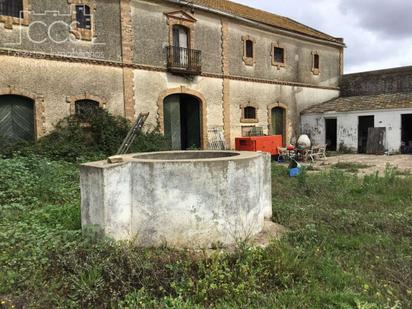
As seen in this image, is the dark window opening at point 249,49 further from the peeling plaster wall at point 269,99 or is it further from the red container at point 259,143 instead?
the red container at point 259,143

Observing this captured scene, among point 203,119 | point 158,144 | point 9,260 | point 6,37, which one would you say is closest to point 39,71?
point 6,37

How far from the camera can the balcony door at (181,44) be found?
592 inches

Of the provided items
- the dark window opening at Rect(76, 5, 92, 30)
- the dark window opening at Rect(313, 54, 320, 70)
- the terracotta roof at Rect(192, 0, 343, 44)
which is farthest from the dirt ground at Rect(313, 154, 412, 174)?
the dark window opening at Rect(76, 5, 92, 30)

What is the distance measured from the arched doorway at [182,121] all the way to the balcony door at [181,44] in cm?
164

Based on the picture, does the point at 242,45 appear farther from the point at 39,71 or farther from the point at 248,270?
the point at 248,270

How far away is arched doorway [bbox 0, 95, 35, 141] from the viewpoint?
35.8ft

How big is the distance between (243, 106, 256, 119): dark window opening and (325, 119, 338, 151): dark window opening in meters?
5.92

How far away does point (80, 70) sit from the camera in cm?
1220

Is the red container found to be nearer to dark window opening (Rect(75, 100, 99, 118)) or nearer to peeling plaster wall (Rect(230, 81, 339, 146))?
peeling plaster wall (Rect(230, 81, 339, 146))

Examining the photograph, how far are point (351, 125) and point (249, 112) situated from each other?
21.6ft

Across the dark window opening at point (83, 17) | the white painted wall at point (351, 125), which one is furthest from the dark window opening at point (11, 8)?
the white painted wall at point (351, 125)

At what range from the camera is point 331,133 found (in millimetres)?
21984

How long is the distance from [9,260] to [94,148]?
8.49 metres

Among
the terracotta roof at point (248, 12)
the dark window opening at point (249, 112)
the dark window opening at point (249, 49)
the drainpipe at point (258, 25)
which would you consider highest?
the terracotta roof at point (248, 12)
